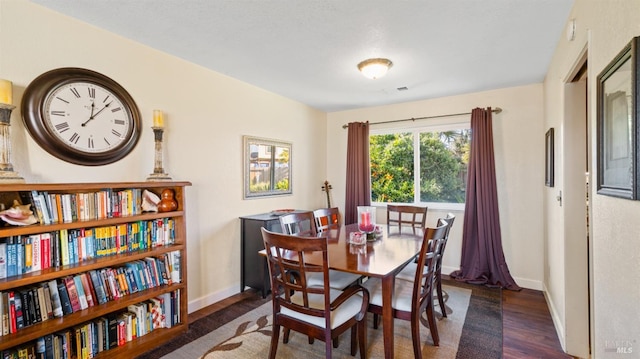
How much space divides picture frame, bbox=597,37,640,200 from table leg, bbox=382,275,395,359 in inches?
43.7

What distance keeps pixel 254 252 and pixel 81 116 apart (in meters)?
1.98

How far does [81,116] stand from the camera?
7.02 ft

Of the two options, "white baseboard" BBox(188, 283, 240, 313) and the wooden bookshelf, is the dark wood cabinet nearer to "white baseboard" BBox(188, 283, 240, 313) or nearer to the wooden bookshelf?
"white baseboard" BBox(188, 283, 240, 313)

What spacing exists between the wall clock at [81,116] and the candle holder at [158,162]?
14 cm

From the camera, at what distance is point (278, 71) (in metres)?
3.12

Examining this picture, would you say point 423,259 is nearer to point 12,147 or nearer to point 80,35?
point 12,147

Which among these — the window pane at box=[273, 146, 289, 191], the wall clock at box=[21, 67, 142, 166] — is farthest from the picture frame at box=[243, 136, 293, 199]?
the wall clock at box=[21, 67, 142, 166]

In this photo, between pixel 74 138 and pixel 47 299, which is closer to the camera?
pixel 47 299

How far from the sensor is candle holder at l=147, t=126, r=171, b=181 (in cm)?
245

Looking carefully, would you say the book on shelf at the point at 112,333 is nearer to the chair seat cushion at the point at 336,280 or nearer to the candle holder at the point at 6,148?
the candle holder at the point at 6,148

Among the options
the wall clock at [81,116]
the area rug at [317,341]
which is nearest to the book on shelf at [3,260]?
the wall clock at [81,116]

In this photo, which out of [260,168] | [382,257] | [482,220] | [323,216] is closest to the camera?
[382,257]

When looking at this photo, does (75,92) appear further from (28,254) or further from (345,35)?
(345,35)

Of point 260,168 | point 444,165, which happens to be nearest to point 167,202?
point 260,168
